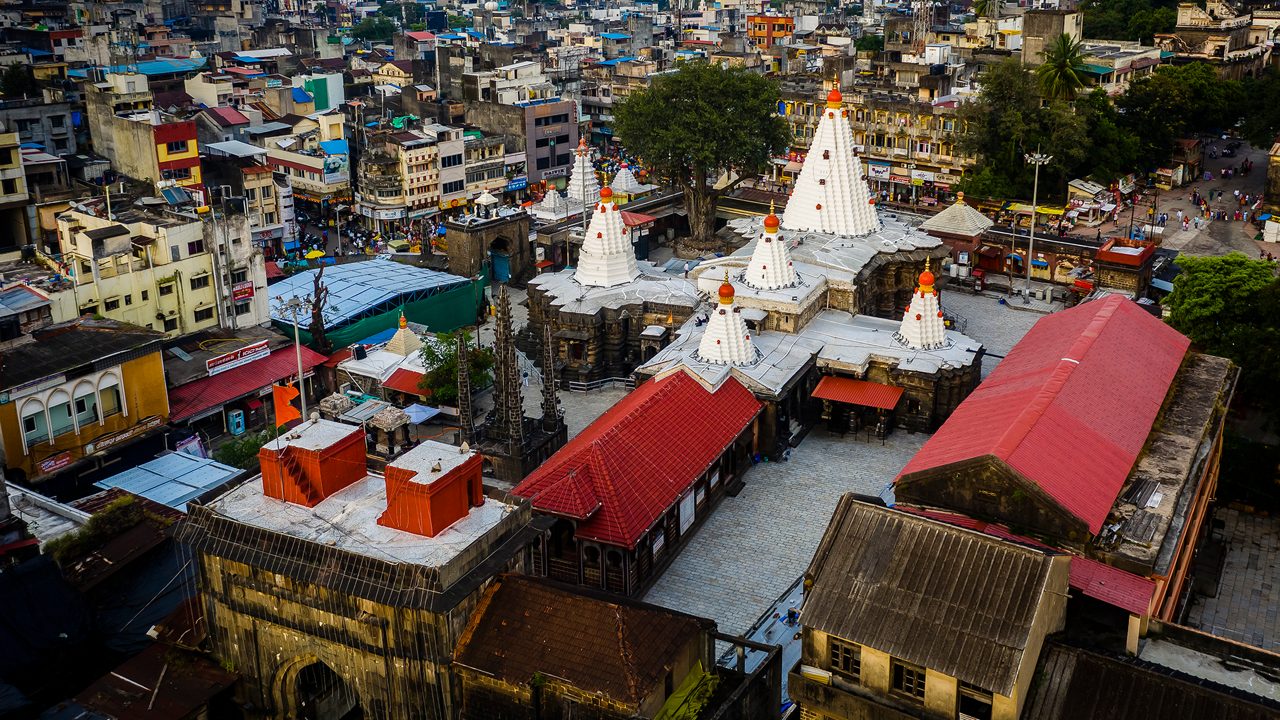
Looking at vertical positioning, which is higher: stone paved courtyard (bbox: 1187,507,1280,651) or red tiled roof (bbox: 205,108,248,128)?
red tiled roof (bbox: 205,108,248,128)

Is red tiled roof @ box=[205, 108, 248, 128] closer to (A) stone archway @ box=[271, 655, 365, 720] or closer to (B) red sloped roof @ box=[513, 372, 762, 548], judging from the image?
(B) red sloped roof @ box=[513, 372, 762, 548]

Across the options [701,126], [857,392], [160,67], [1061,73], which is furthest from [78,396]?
[160,67]

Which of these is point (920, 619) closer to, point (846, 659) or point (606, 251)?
point (846, 659)

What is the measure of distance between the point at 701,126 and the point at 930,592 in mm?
46572

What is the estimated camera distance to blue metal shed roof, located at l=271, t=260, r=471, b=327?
5566cm

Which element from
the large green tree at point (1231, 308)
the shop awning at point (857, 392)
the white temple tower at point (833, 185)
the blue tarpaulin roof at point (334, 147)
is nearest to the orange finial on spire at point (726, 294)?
the shop awning at point (857, 392)

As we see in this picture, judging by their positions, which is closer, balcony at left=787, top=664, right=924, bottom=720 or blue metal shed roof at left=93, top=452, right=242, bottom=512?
balcony at left=787, top=664, right=924, bottom=720

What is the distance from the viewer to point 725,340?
1780 inches

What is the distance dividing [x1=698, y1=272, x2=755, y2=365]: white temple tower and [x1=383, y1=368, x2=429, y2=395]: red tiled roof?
40.5 feet

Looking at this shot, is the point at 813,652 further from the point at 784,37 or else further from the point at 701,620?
the point at 784,37

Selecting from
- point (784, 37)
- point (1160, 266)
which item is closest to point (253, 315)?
point (1160, 266)

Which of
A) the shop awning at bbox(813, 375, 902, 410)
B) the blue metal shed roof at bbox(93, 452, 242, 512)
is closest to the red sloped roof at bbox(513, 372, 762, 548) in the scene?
the shop awning at bbox(813, 375, 902, 410)

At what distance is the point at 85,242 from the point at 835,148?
34248mm

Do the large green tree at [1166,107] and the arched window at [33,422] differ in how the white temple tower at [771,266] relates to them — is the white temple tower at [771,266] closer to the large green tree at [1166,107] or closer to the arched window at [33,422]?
the arched window at [33,422]
